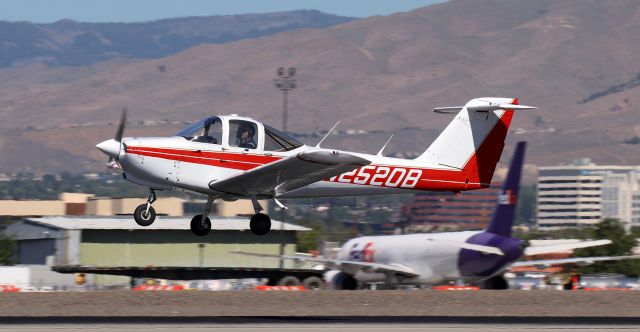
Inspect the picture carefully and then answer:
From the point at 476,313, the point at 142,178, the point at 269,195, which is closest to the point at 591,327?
the point at 476,313

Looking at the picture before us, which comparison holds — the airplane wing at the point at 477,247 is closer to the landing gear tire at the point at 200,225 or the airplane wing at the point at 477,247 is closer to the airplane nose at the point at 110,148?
the landing gear tire at the point at 200,225

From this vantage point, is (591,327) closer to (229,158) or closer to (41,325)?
(229,158)

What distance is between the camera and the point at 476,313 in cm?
3394

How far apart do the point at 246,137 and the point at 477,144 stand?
20.9 feet

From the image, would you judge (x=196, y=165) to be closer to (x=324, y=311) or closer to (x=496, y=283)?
(x=324, y=311)

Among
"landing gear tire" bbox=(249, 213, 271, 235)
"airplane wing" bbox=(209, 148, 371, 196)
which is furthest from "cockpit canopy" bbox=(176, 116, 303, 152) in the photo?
"landing gear tire" bbox=(249, 213, 271, 235)

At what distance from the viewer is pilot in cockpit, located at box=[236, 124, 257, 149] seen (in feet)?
89.6

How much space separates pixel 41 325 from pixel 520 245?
18114 mm

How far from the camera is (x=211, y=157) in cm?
2716

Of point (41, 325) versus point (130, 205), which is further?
point (130, 205)

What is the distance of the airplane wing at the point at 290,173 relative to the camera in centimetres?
2562

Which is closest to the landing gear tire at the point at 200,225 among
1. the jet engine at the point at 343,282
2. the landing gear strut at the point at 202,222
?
the landing gear strut at the point at 202,222

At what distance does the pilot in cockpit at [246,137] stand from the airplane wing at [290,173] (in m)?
0.85

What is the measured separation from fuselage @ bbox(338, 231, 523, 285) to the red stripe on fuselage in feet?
51.3
